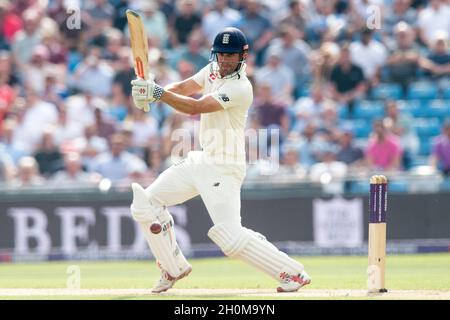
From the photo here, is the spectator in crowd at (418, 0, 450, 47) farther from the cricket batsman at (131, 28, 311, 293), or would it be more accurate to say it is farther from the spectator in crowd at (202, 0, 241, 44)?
the cricket batsman at (131, 28, 311, 293)

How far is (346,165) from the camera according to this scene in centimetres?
1689

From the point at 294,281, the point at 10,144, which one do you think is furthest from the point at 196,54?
the point at 294,281

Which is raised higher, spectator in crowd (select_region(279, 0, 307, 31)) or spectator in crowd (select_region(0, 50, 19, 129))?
spectator in crowd (select_region(279, 0, 307, 31))

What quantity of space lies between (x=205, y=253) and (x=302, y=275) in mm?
6510

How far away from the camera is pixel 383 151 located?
1688 cm

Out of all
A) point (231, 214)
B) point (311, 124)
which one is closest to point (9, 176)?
point (311, 124)

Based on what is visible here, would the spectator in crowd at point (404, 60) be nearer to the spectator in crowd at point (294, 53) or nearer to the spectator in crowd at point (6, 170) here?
the spectator in crowd at point (294, 53)

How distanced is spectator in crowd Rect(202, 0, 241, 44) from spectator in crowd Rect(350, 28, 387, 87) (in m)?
2.16

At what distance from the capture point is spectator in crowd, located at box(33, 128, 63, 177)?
17.2 m

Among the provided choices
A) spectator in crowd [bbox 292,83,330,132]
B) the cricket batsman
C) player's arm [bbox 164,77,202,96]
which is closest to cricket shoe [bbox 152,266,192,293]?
the cricket batsman

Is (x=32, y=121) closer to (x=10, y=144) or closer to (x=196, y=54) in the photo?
(x=10, y=144)

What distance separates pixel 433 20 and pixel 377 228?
10045 mm

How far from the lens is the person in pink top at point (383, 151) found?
16.8m
